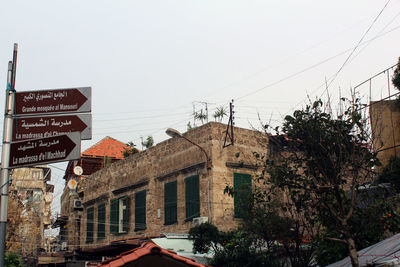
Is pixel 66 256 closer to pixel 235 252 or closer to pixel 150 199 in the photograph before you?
pixel 150 199

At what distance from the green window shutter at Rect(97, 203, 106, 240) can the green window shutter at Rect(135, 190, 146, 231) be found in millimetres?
3504

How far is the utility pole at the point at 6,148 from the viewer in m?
6.11

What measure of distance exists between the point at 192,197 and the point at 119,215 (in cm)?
585

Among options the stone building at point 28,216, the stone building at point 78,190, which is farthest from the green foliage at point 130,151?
the stone building at point 28,216

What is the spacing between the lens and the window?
2260 cm

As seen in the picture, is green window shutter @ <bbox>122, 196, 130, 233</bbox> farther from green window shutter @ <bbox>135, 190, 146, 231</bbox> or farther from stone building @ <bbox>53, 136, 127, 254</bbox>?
stone building @ <bbox>53, 136, 127, 254</bbox>

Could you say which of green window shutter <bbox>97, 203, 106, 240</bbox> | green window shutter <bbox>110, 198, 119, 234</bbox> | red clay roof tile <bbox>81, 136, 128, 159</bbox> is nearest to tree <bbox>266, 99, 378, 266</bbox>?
green window shutter <bbox>110, 198, 119, 234</bbox>

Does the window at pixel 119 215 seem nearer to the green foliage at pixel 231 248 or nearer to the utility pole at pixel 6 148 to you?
the green foliage at pixel 231 248

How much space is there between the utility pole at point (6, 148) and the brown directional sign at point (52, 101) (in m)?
0.11

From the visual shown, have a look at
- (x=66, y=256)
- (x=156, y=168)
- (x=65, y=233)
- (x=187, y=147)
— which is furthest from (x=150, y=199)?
(x=65, y=233)

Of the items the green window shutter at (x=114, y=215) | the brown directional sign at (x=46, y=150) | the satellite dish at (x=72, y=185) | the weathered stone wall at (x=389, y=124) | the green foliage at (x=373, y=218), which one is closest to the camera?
the brown directional sign at (x=46, y=150)

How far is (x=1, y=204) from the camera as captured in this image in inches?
245

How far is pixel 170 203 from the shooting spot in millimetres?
19812

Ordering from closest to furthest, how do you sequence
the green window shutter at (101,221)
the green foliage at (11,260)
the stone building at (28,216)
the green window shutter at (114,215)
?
the green foliage at (11,260) → the green window shutter at (114,215) → the green window shutter at (101,221) → the stone building at (28,216)
